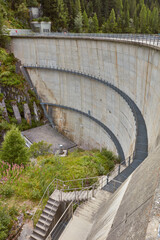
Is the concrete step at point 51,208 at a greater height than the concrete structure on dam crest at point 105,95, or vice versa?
the concrete structure on dam crest at point 105,95

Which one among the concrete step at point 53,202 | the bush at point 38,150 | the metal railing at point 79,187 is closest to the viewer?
the metal railing at point 79,187

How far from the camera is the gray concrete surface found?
27781 mm

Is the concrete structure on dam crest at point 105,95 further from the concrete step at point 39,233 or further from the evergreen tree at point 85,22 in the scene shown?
the evergreen tree at point 85,22

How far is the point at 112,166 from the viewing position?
17.4m

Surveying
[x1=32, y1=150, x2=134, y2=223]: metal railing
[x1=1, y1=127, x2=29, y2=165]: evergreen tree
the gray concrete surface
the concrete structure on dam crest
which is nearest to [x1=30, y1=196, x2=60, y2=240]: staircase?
[x1=32, y1=150, x2=134, y2=223]: metal railing

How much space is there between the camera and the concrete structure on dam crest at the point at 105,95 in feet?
18.1

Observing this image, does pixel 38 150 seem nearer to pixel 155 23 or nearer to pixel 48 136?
pixel 48 136

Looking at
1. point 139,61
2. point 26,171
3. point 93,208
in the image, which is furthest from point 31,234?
point 139,61

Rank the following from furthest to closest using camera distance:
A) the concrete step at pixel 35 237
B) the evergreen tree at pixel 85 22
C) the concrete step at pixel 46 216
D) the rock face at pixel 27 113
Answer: the evergreen tree at pixel 85 22 < the rock face at pixel 27 113 < the concrete step at pixel 46 216 < the concrete step at pixel 35 237

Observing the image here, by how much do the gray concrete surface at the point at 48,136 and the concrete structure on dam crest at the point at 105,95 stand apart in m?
1.44

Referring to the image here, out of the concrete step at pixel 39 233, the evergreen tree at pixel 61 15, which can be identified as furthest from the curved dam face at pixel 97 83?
the evergreen tree at pixel 61 15

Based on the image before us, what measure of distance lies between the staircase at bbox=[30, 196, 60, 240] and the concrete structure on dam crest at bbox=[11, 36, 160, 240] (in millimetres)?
3416

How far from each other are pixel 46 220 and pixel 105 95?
15834 millimetres

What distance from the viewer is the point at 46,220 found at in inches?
409
